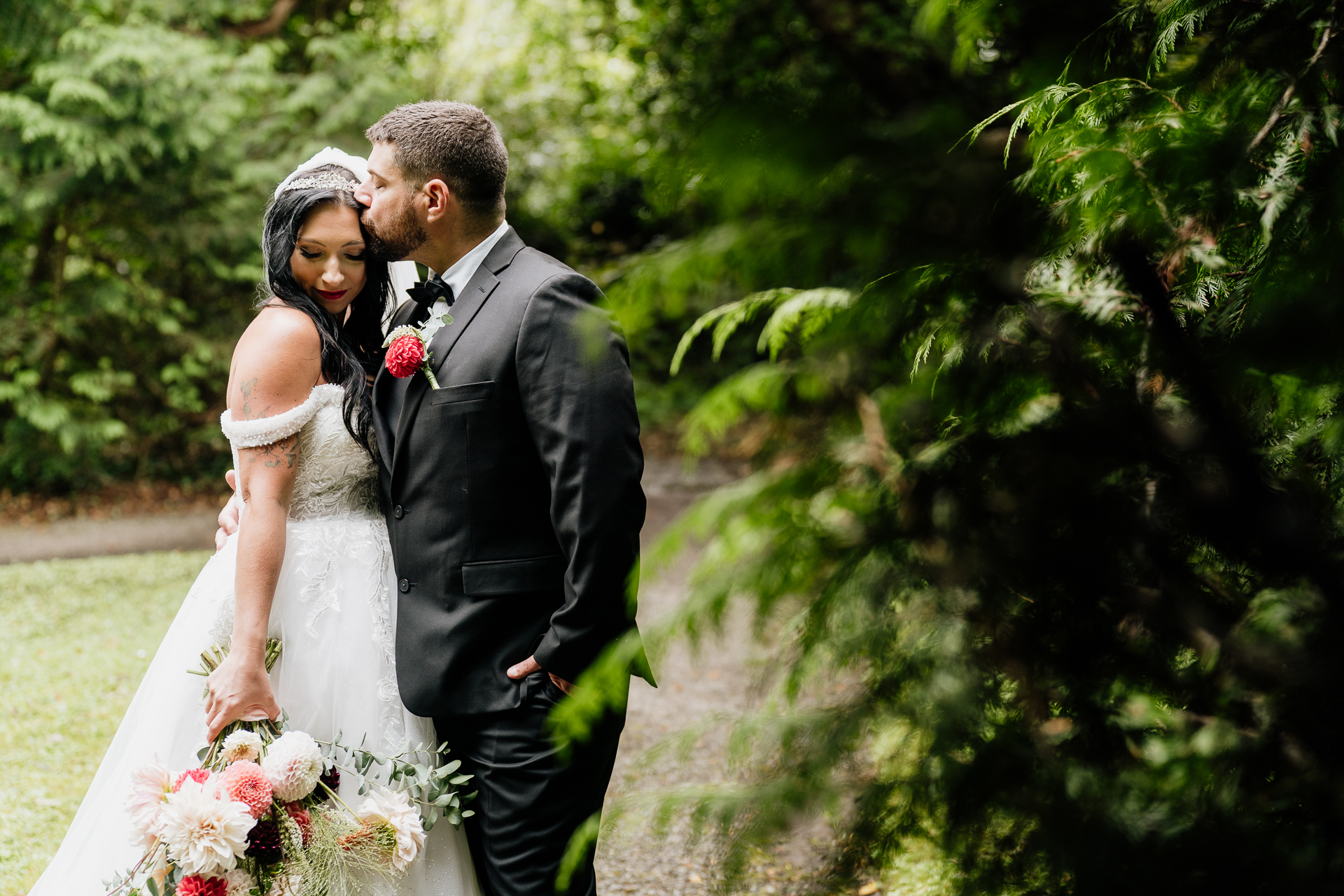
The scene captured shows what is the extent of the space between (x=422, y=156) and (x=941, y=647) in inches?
80.6

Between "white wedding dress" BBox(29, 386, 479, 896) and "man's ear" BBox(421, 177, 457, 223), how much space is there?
1.92ft

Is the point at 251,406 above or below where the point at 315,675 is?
above

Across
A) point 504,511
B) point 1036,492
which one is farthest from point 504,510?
point 1036,492

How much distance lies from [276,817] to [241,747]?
0.19 metres

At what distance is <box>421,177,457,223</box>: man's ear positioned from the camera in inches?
98.8

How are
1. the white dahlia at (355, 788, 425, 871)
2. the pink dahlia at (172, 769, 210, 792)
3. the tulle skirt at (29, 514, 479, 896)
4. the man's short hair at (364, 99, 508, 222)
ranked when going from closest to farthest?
the pink dahlia at (172, 769, 210, 792) < the white dahlia at (355, 788, 425, 871) < the man's short hair at (364, 99, 508, 222) < the tulle skirt at (29, 514, 479, 896)

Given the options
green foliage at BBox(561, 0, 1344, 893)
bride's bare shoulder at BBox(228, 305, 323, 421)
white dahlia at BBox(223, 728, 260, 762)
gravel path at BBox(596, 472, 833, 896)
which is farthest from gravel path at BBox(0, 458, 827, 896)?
bride's bare shoulder at BBox(228, 305, 323, 421)

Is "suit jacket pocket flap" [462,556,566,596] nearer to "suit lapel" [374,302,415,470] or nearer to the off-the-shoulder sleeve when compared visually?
"suit lapel" [374,302,415,470]

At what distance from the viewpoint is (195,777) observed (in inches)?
88.2

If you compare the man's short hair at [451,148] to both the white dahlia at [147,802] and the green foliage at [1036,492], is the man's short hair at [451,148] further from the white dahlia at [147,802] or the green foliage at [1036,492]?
the green foliage at [1036,492]

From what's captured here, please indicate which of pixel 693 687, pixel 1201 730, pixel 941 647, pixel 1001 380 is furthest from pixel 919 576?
pixel 693 687

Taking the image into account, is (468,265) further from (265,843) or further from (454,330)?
(265,843)

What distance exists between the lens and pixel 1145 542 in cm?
94

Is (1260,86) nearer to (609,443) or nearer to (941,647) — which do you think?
(941,647)
